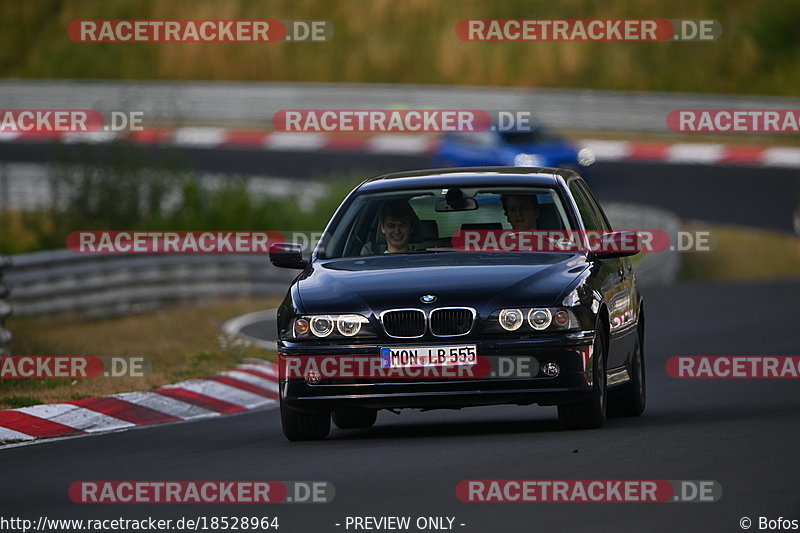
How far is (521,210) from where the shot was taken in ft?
37.1

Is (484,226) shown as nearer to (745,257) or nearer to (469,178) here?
(469,178)

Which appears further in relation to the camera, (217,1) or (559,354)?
(217,1)

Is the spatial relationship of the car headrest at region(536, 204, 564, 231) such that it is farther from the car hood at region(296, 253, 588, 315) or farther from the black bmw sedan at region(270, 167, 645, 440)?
the car hood at region(296, 253, 588, 315)

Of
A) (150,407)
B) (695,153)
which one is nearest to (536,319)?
(150,407)

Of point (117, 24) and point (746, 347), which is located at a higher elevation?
point (117, 24)

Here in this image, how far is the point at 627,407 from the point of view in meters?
11.9

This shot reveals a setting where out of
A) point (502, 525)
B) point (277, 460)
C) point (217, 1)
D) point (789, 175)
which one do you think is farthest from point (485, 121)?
point (502, 525)

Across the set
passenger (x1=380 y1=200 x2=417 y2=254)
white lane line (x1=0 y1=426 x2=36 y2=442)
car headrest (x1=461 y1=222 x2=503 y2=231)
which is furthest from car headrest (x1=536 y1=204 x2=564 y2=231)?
white lane line (x1=0 y1=426 x2=36 y2=442)

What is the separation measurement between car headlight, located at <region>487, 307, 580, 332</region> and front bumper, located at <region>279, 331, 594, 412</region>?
0.06 metres

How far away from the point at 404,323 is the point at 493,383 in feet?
1.93

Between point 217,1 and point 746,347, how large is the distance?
122 feet

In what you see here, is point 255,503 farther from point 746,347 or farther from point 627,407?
point 746,347

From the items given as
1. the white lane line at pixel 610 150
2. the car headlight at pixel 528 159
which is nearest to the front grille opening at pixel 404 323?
the car headlight at pixel 528 159

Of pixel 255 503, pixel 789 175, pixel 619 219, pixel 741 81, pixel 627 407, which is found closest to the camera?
pixel 255 503
